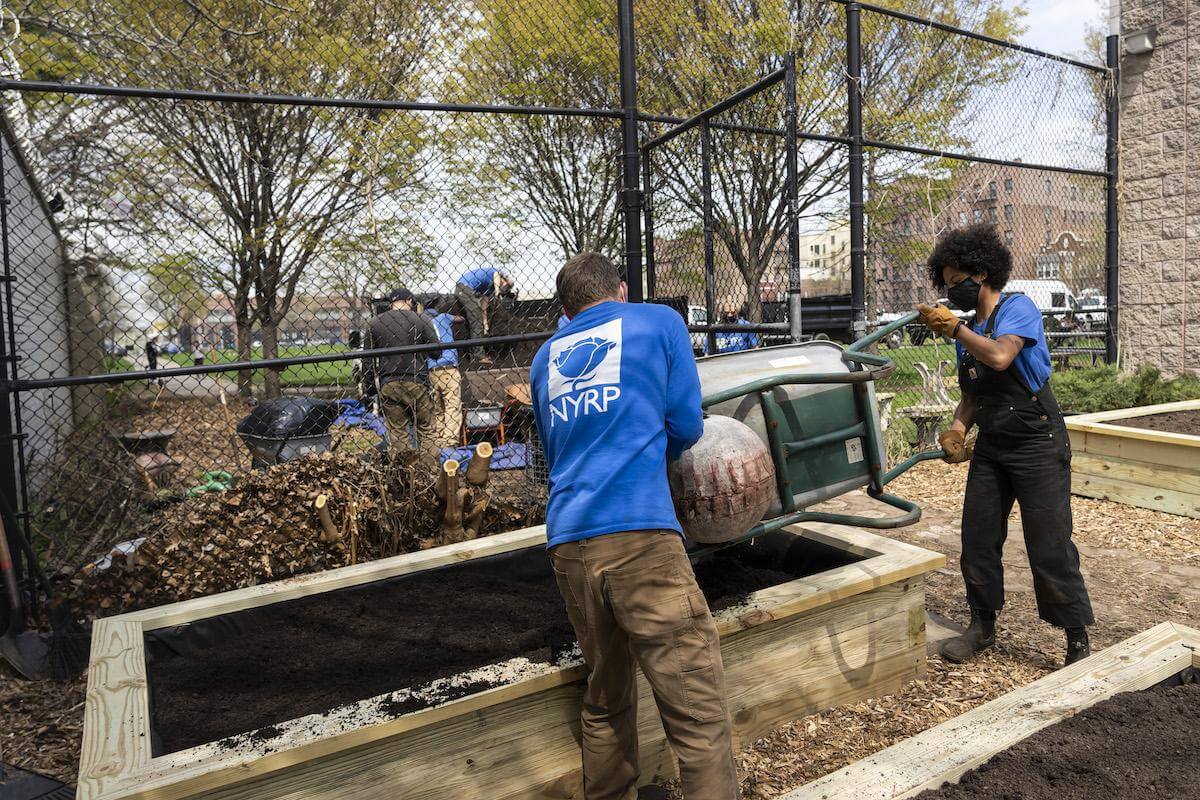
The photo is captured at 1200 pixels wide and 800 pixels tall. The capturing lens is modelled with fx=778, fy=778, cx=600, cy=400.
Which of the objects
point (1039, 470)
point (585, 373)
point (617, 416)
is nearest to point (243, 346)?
point (585, 373)

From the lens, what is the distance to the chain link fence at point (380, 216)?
473cm

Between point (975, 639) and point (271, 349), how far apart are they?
21.9ft

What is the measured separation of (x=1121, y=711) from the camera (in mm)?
2281

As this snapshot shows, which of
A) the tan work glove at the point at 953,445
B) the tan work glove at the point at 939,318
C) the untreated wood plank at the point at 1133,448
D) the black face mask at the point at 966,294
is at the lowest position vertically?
the untreated wood plank at the point at 1133,448

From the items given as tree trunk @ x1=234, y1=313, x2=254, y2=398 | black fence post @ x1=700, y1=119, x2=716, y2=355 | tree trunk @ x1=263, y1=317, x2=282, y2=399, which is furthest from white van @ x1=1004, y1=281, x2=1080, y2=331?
tree trunk @ x1=263, y1=317, x2=282, y2=399

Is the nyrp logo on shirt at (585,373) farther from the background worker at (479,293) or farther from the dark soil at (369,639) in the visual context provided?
the background worker at (479,293)

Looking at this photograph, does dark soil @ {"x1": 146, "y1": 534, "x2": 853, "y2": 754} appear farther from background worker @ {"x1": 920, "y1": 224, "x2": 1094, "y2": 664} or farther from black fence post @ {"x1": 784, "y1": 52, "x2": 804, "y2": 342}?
black fence post @ {"x1": 784, "y1": 52, "x2": 804, "y2": 342}

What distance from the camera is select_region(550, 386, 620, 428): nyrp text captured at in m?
2.23

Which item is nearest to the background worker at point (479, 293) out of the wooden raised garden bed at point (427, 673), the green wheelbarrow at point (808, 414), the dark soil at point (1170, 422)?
the wooden raised garden bed at point (427, 673)

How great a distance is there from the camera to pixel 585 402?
225 centimetres

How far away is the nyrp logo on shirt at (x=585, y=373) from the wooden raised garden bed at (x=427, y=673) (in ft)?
2.66

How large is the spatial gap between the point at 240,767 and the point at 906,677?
2.50 m

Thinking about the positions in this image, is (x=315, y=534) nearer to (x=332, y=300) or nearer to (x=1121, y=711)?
(x=332, y=300)

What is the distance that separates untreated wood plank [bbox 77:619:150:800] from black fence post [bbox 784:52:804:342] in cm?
366
